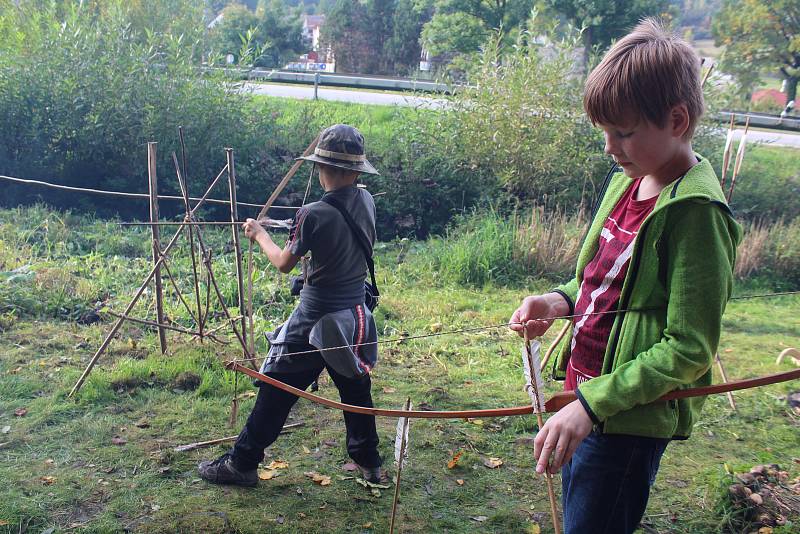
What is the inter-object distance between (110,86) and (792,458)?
8589 mm

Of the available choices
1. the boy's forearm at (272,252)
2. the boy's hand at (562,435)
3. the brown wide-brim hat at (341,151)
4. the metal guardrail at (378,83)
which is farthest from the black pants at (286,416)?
the metal guardrail at (378,83)

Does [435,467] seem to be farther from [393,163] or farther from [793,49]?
[793,49]

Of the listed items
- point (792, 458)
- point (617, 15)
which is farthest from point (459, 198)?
point (617, 15)

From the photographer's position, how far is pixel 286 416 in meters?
3.41

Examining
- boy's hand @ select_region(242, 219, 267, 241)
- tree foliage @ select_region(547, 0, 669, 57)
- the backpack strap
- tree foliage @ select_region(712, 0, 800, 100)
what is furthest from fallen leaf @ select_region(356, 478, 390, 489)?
tree foliage @ select_region(712, 0, 800, 100)

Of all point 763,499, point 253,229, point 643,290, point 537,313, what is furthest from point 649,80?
point 763,499

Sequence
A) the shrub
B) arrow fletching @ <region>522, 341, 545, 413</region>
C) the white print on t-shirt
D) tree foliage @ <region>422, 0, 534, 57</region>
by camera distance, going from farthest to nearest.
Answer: tree foliage @ <region>422, 0, 534, 57</region> < the shrub < arrow fletching @ <region>522, 341, 545, 413</region> < the white print on t-shirt

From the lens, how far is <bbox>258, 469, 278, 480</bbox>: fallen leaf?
3.77 m

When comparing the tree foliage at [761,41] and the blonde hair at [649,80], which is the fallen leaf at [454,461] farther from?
the tree foliage at [761,41]

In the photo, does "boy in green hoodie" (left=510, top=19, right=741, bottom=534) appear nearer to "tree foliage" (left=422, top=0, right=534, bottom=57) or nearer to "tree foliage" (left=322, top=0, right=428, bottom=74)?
"tree foliage" (left=422, top=0, right=534, bottom=57)

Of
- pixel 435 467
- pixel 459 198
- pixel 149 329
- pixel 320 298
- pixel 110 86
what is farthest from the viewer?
pixel 459 198

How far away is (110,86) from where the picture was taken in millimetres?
9445

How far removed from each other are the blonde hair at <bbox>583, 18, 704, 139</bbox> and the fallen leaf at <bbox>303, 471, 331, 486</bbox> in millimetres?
2683

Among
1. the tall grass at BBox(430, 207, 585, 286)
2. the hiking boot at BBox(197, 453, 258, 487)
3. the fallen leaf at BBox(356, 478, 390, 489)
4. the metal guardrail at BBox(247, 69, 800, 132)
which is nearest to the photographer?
the hiking boot at BBox(197, 453, 258, 487)
